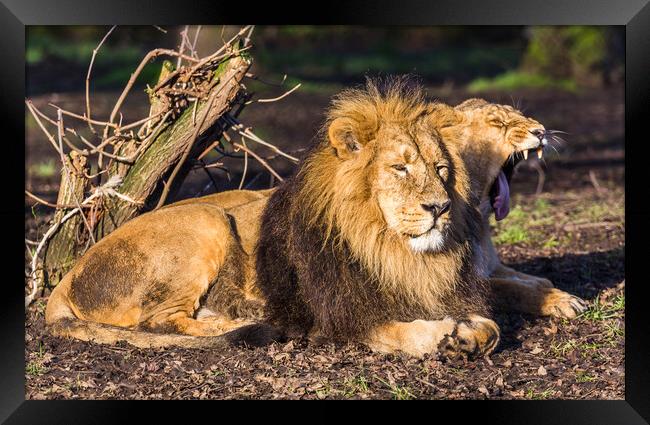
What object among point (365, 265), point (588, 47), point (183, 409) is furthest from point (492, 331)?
point (588, 47)

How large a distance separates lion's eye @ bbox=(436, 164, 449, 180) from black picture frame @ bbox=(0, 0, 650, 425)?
73 cm

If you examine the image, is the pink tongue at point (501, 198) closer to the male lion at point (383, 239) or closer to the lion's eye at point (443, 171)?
the male lion at point (383, 239)

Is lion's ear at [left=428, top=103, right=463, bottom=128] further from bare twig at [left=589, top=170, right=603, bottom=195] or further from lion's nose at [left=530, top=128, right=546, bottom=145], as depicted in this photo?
bare twig at [left=589, top=170, right=603, bottom=195]

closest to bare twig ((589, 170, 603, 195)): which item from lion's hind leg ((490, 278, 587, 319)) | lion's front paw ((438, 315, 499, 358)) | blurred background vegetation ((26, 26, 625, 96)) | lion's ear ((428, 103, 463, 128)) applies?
lion's hind leg ((490, 278, 587, 319))

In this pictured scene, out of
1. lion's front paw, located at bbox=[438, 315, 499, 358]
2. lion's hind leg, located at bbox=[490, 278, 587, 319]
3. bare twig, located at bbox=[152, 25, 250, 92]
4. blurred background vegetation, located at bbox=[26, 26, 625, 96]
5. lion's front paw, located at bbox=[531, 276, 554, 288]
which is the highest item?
blurred background vegetation, located at bbox=[26, 26, 625, 96]

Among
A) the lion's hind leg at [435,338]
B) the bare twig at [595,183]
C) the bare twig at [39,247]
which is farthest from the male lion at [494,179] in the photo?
the bare twig at [595,183]

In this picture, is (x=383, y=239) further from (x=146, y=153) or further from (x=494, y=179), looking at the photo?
(x=146, y=153)

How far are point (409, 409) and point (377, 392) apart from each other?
0.79 feet

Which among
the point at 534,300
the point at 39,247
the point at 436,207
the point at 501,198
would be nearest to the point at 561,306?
the point at 534,300

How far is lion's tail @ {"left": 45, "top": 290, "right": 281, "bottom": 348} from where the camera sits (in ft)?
16.8

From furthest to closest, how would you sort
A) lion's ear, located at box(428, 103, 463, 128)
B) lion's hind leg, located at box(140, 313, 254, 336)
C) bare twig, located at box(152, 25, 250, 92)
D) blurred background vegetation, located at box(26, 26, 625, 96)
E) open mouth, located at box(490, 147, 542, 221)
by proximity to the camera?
blurred background vegetation, located at box(26, 26, 625, 96) → bare twig, located at box(152, 25, 250, 92) → open mouth, located at box(490, 147, 542, 221) → lion's hind leg, located at box(140, 313, 254, 336) → lion's ear, located at box(428, 103, 463, 128)

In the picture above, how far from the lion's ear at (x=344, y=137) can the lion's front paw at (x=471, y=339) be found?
1.02 metres

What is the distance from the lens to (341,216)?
16.3 ft

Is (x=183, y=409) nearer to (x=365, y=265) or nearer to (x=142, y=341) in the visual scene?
(x=142, y=341)
